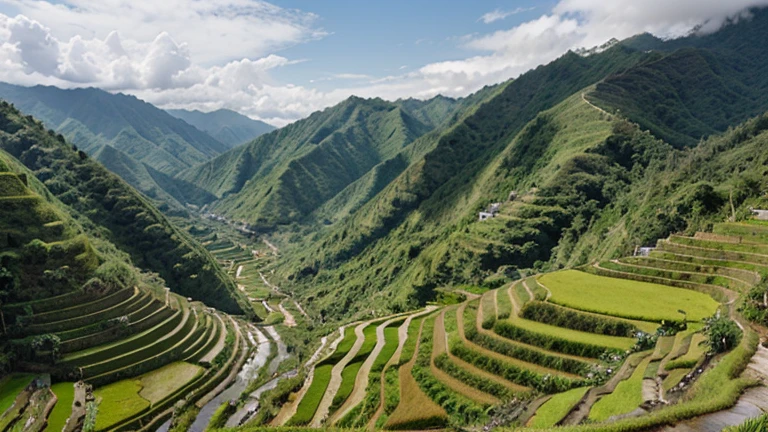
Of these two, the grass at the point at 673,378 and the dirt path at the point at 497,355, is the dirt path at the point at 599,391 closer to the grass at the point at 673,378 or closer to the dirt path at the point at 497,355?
the grass at the point at 673,378

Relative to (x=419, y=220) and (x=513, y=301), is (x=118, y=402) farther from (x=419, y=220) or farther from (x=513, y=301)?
(x=419, y=220)

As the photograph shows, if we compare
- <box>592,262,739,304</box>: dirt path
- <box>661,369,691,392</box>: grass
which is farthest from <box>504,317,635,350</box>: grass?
<box>592,262,739,304</box>: dirt path

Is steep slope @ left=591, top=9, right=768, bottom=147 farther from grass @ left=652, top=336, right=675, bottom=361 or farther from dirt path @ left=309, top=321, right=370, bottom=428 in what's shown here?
dirt path @ left=309, top=321, right=370, bottom=428

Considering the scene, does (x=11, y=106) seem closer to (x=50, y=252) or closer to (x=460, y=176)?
(x=50, y=252)

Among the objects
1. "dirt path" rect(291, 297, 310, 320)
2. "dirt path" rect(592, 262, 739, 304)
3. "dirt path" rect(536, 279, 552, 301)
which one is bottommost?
"dirt path" rect(291, 297, 310, 320)

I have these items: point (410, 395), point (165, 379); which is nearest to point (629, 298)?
point (410, 395)

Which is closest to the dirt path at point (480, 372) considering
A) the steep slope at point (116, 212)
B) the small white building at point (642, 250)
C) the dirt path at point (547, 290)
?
the dirt path at point (547, 290)
